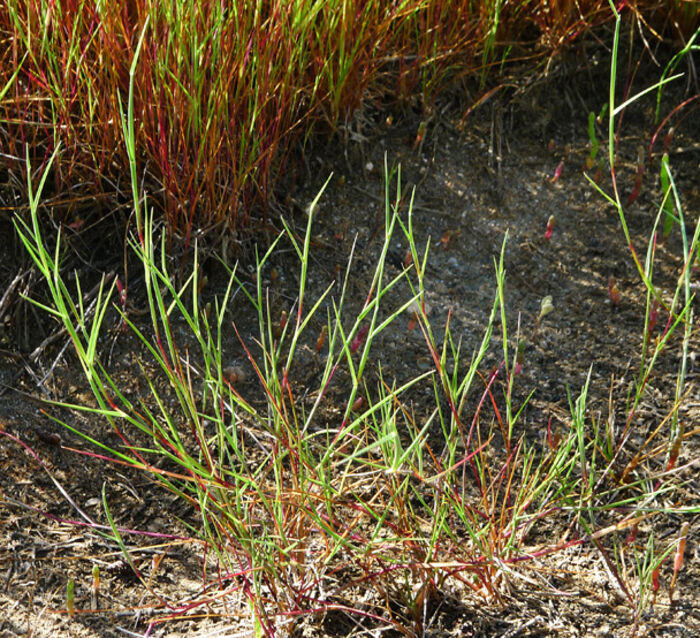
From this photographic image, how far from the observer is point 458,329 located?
193 centimetres

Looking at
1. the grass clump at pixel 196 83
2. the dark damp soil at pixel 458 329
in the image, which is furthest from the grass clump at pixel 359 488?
the grass clump at pixel 196 83

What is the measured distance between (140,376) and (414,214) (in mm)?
836

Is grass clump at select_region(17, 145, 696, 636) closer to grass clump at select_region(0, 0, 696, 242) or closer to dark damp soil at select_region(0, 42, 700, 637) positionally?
dark damp soil at select_region(0, 42, 700, 637)

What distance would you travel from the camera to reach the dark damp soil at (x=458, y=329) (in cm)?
145

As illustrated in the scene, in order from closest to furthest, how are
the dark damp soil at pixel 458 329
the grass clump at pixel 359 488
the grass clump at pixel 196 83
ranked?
1. the grass clump at pixel 359 488
2. the dark damp soil at pixel 458 329
3. the grass clump at pixel 196 83

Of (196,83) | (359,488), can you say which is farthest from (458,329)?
(196,83)

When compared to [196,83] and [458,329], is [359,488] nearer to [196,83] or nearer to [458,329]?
[458,329]

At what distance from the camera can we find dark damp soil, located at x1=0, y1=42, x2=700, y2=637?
4.75 feet

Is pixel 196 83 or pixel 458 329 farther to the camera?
pixel 458 329

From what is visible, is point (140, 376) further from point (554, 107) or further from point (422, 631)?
point (554, 107)

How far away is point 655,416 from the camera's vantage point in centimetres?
173

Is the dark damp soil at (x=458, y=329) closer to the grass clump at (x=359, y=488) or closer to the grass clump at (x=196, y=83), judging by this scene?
the grass clump at (x=359, y=488)

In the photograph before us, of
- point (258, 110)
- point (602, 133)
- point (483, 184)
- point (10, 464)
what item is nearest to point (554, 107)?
point (602, 133)

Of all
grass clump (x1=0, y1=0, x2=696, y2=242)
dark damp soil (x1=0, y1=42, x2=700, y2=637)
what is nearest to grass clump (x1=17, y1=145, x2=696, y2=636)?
dark damp soil (x1=0, y1=42, x2=700, y2=637)
